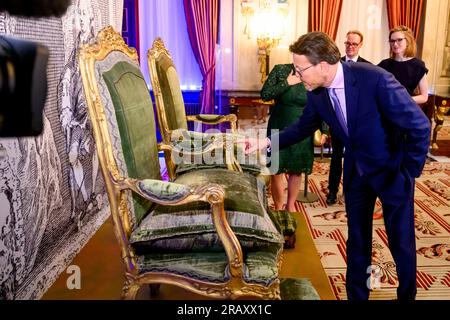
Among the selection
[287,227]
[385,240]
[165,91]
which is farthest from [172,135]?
[385,240]

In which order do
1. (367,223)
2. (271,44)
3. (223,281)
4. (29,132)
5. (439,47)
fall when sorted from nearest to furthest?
(29,132)
(223,281)
(367,223)
(271,44)
(439,47)

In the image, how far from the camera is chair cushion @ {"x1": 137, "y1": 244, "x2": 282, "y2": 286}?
1.89m

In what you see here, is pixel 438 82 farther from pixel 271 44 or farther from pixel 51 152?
pixel 51 152

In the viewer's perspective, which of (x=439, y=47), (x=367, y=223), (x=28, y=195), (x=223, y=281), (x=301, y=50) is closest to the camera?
(x=223, y=281)

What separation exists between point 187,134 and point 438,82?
5336mm

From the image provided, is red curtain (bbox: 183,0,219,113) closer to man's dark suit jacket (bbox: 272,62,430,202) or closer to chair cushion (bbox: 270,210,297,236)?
chair cushion (bbox: 270,210,297,236)

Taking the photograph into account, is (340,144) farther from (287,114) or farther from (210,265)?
(210,265)

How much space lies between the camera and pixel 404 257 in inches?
91.8

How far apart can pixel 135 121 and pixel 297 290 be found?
1120 mm

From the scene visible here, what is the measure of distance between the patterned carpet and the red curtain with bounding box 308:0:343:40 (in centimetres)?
247

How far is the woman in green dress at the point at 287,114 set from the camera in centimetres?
331

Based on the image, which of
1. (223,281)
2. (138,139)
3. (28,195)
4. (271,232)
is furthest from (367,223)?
(28,195)

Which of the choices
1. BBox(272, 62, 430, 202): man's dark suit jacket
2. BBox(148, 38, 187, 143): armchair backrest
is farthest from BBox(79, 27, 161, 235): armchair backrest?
BBox(272, 62, 430, 202): man's dark suit jacket

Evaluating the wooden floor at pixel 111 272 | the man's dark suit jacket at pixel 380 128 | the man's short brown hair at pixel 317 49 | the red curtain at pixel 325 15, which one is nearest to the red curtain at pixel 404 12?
the red curtain at pixel 325 15
